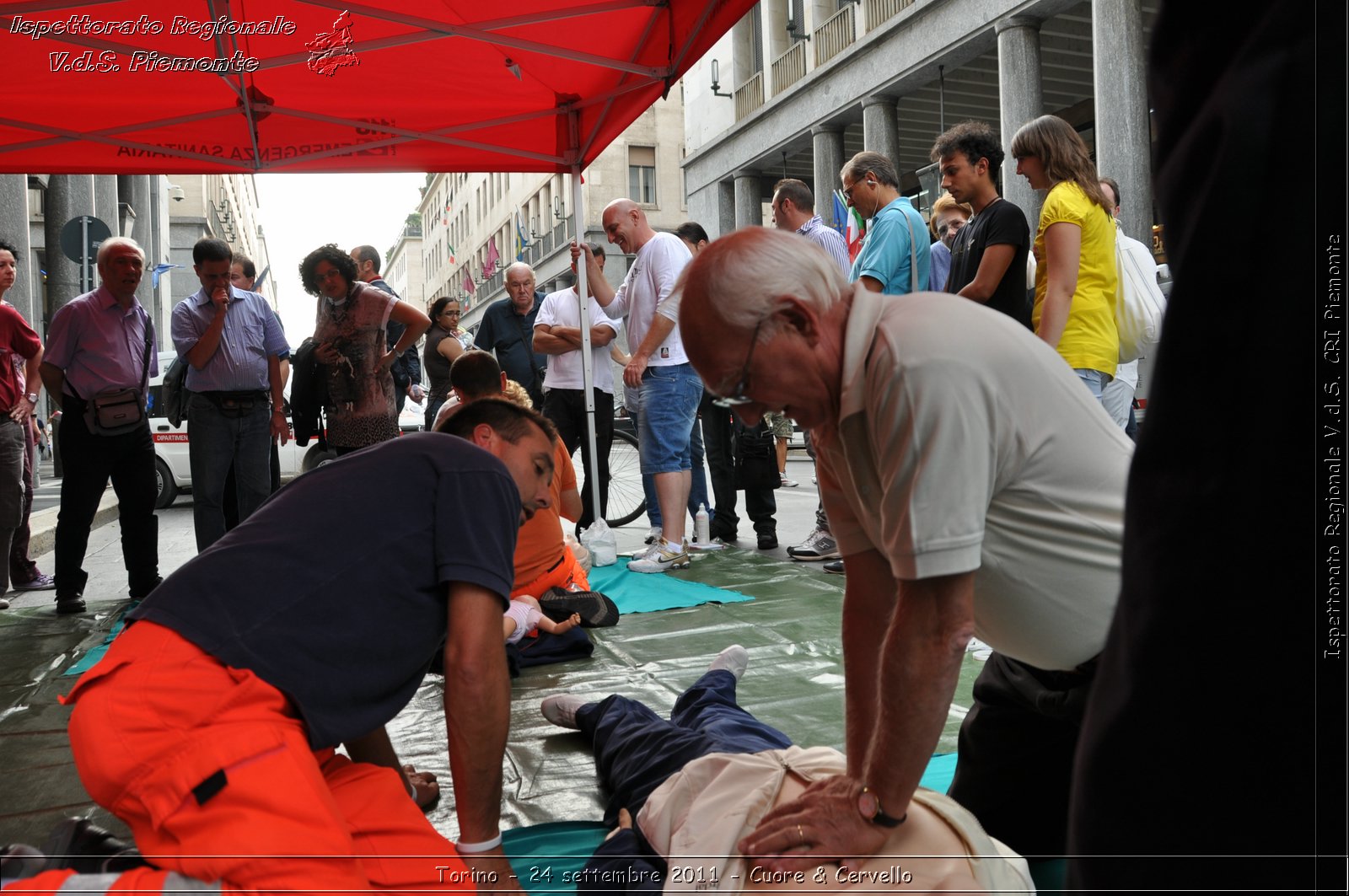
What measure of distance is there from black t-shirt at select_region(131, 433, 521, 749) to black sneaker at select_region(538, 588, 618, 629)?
2.55 meters

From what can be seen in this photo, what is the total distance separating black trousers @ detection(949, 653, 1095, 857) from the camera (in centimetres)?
214

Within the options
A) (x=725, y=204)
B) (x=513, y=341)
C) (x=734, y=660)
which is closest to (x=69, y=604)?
(x=513, y=341)

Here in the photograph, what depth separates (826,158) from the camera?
20875 mm

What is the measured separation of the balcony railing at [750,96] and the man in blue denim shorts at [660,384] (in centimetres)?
1824

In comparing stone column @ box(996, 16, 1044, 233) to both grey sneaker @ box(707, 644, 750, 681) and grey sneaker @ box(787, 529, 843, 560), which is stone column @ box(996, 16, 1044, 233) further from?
grey sneaker @ box(707, 644, 750, 681)

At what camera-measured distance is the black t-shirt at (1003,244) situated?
4363mm

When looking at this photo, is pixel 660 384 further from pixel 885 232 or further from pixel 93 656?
pixel 93 656

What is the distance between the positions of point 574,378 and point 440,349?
47.2 inches

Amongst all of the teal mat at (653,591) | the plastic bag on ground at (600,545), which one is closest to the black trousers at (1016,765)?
the teal mat at (653,591)

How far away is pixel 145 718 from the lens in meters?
1.67

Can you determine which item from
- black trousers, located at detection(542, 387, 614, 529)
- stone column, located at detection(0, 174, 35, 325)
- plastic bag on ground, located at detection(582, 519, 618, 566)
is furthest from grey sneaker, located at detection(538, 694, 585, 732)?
stone column, located at detection(0, 174, 35, 325)

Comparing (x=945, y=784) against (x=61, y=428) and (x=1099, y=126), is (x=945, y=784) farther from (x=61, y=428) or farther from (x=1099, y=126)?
(x=1099, y=126)

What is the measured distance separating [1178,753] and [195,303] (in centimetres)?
628

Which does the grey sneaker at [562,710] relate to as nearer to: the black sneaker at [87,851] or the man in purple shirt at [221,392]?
the black sneaker at [87,851]
